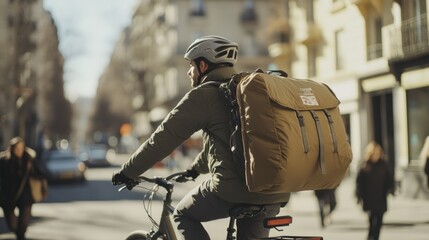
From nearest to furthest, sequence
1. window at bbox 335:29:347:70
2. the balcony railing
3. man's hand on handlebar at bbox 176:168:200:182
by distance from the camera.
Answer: man's hand on handlebar at bbox 176:168:200:182 < the balcony railing < window at bbox 335:29:347:70

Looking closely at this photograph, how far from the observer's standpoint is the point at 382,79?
22766 millimetres

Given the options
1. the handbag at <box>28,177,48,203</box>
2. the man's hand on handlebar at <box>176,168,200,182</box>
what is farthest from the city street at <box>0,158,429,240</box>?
the man's hand on handlebar at <box>176,168,200,182</box>

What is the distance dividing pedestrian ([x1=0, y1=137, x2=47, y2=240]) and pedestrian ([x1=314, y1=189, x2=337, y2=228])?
17.2ft

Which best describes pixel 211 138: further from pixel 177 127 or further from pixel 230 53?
pixel 230 53

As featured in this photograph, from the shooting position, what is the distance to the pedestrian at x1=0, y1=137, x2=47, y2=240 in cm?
1006

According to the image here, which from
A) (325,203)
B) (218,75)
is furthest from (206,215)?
(325,203)

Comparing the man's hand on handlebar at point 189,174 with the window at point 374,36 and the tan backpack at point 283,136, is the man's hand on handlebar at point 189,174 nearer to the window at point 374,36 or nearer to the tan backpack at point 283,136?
the tan backpack at point 283,136

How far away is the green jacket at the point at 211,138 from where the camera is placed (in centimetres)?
377

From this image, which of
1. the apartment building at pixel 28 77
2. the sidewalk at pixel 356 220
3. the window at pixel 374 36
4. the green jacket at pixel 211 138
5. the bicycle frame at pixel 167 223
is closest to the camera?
the green jacket at pixel 211 138

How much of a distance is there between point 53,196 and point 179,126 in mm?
20031

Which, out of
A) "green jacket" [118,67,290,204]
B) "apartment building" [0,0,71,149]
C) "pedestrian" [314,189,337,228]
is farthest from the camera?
"apartment building" [0,0,71,149]

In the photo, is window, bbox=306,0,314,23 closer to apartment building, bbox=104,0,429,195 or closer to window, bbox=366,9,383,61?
apartment building, bbox=104,0,429,195

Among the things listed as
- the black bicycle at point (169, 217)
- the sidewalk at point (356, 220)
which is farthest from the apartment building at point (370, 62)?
the black bicycle at point (169, 217)

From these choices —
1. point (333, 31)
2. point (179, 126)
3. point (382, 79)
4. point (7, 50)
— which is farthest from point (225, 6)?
point (179, 126)
